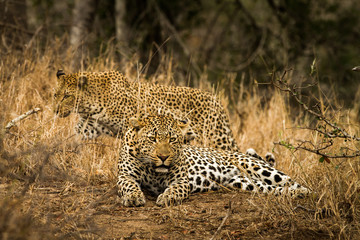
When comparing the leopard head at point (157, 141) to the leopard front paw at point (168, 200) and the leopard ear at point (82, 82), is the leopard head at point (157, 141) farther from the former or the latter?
the leopard ear at point (82, 82)

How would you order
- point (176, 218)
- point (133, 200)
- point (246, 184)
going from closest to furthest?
point (176, 218) → point (133, 200) → point (246, 184)

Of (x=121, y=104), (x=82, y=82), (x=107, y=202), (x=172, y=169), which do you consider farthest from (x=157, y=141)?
(x=82, y=82)

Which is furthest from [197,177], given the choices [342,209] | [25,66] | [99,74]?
[25,66]

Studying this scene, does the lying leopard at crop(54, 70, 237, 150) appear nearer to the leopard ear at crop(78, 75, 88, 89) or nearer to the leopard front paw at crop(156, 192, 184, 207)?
the leopard ear at crop(78, 75, 88, 89)

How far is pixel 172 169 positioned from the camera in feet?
20.6

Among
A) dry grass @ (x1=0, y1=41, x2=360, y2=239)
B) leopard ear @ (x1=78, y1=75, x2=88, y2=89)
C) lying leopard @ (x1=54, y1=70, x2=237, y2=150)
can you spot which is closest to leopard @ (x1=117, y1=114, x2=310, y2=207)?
dry grass @ (x1=0, y1=41, x2=360, y2=239)

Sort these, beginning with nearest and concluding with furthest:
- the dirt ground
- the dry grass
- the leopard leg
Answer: the dry grass < the dirt ground < the leopard leg

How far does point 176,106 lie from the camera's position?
8.56 meters

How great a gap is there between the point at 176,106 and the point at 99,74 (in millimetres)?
1371

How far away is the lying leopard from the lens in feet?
26.0

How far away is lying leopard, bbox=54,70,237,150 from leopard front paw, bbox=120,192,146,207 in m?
2.04

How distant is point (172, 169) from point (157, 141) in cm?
53

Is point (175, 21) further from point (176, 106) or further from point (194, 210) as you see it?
point (194, 210)

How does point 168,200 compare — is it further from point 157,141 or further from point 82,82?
point 82,82
